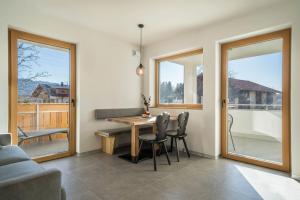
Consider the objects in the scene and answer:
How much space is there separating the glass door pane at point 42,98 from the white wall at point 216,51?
7.88 feet

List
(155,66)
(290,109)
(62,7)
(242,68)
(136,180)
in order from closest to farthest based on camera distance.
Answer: (136,180)
(290,109)
(62,7)
(242,68)
(155,66)

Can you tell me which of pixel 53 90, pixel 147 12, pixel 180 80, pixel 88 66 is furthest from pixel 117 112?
pixel 147 12

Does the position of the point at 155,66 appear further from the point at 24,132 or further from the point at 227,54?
the point at 24,132

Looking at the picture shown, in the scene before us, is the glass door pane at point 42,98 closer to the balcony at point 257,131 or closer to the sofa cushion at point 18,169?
the sofa cushion at point 18,169

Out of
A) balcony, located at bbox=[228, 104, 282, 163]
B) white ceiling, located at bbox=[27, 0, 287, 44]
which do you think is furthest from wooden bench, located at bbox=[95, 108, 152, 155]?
balcony, located at bbox=[228, 104, 282, 163]

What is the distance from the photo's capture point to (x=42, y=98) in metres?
3.37

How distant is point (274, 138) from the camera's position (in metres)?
3.08

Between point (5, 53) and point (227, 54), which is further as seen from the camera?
point (227, 54)

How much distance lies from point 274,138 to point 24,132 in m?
4.40

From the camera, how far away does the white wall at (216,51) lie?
8.70ft

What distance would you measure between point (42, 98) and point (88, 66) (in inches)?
43.3

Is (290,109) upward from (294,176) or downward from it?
upward

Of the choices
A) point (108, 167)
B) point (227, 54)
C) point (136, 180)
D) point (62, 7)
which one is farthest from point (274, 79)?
point (62, 7)

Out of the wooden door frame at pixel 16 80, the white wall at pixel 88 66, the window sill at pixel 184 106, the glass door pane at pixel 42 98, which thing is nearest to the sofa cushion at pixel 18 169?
the white wall at pixel 88 66
